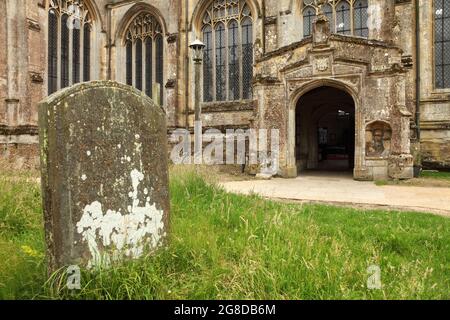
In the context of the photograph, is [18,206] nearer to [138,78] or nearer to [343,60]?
[343,60]

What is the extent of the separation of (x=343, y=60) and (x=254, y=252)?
9.98m

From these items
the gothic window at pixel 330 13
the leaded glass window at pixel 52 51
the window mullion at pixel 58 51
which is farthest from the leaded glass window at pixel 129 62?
the gothic window at pixel 330 13

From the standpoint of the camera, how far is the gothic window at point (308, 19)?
606 inches

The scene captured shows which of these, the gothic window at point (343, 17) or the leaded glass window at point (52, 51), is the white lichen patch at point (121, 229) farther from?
the leaded glass window at point (52, 51)

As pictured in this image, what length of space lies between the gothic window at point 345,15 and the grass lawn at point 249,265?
12.6 metres

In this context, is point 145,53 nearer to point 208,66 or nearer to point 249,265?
point 208,66

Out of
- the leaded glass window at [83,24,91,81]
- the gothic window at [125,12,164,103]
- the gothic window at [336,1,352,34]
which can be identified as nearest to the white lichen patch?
the gothic window at [336,1,352,34]

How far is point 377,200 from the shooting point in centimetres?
672

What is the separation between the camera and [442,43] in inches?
523

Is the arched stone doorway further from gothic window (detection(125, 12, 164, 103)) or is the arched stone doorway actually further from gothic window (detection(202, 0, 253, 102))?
gothic window (detection(125, 12, 164, 103))

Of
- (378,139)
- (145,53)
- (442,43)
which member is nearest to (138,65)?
(145,53)

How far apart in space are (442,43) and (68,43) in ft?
62.5

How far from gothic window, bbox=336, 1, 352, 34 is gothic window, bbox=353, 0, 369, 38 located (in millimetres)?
287
